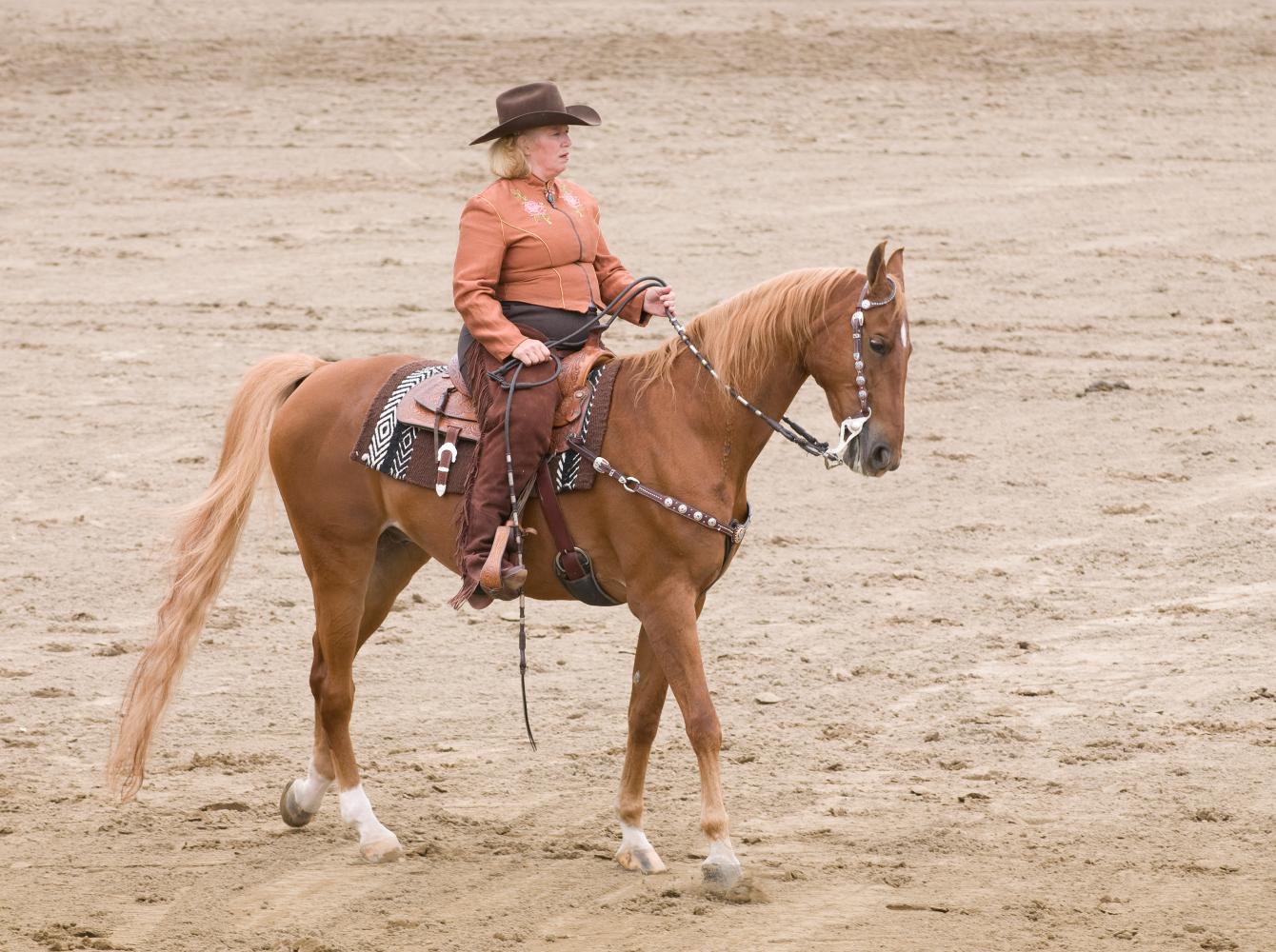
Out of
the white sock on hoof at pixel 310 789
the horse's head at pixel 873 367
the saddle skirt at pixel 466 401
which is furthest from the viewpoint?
the white sock on hoof at pixel 310 789

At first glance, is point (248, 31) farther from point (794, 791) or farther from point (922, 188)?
point (794, 791)

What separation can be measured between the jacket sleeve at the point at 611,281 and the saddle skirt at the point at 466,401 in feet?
0.50

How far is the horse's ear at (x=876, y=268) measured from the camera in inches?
209

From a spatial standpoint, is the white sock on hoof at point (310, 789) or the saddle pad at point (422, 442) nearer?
the saddle pad at point (422, 442)

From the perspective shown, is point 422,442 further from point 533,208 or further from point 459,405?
point 533,208

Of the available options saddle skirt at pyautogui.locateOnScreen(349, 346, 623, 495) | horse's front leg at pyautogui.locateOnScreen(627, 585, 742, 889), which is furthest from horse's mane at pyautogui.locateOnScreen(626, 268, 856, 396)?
horse's front leg at pyautogui.locateOnScreen(627, 585, 742, 889)

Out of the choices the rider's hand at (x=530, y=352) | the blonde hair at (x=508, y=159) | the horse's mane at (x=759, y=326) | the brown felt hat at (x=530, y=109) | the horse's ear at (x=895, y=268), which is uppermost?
the brown felt hat at (x=530, y=109)

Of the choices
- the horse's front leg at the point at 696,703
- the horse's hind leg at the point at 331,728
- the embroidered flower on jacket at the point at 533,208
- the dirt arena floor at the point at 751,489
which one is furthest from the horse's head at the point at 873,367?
the horse's hind leg at the point at 331,728

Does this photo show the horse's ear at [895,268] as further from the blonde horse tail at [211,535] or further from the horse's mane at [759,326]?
the blonde horse tail at [211,535]

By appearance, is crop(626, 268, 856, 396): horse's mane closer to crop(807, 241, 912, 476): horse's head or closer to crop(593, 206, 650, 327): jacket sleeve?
crop(807, 241, 912, 476): horse's head

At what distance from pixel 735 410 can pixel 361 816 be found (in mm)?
1959

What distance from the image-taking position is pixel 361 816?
6.21 metres

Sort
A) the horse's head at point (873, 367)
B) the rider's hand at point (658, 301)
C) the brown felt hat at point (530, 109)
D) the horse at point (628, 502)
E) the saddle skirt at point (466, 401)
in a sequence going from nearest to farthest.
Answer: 1. the horse's head at point (873, 367)
2. the horse at point (628, 502)
3. the brown felt hat at point (530, 109)
4. the saddle skirt at point (466, 401)
5. the rider's hand at point (658, 301)

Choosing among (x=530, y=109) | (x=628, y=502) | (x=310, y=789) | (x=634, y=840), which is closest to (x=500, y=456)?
(x=628, y=502)
